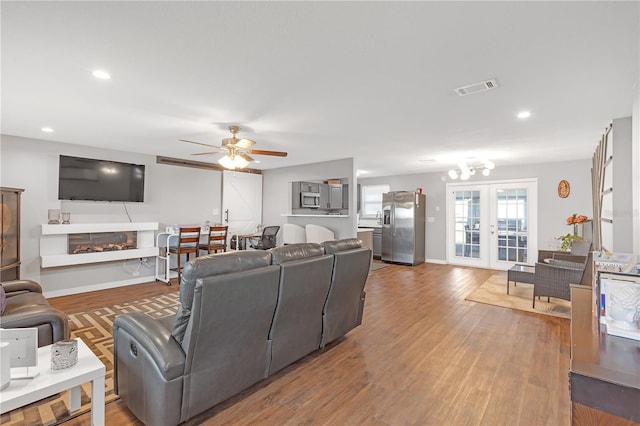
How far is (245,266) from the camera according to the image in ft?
6.61

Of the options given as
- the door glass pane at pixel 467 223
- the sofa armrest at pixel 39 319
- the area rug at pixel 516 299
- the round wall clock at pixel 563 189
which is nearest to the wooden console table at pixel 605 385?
the sofa armrest at pixel 39 319

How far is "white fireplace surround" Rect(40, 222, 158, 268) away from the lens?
457cm

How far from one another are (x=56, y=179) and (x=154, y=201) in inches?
57.6

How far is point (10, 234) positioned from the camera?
156 inches

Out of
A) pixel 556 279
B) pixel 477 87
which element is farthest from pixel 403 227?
pixel 477 87

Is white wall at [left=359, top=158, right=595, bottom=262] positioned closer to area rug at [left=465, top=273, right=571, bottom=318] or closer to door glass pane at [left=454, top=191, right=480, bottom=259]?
door glass pane at [left=454, top=191, right=480, bottom=259]

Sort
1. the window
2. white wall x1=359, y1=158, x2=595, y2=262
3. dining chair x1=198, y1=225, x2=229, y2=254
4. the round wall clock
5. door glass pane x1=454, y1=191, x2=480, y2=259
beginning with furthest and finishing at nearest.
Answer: the window, door glass pane x1=454, y1=191, x2=480, y2=259, the round wall clock, white wall x1=359, y1=158, x2=595, y2=262, dining chair x1=198, y1=225, x2=229, y2=254

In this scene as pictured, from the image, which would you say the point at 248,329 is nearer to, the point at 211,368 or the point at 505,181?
the point at 211,368

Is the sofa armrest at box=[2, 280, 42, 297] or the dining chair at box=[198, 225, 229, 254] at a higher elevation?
the dining chair at box=[198, 225, 229, 254]

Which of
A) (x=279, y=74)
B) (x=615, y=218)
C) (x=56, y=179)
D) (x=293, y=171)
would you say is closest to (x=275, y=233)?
(x=293, y=171)

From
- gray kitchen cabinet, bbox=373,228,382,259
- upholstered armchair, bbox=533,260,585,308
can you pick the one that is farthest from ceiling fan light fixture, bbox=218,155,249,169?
gray kitchen cabinet, bbox=373,228,382,259

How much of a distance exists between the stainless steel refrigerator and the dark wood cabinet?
6945 mm

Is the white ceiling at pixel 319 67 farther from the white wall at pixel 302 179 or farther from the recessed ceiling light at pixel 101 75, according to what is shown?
the white wall at pixel 302 179

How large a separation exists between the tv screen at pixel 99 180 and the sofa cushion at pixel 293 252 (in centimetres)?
435
